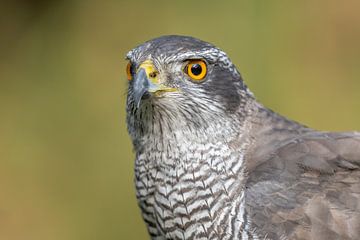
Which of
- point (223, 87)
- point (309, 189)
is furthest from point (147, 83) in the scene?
point (309, 189)

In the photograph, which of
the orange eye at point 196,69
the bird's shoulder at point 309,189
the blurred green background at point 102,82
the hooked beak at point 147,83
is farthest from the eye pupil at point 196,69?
the blurred green background at point 102,82

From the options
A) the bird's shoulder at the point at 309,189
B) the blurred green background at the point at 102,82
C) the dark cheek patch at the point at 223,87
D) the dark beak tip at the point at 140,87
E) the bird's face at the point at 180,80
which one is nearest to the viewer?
the bird's shoulder at the point at 309,189

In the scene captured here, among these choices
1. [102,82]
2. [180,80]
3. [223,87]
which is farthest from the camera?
[102,82]

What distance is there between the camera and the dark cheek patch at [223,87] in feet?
14.5

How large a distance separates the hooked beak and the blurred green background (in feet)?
10.8

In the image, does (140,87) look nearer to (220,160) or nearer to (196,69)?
Answer: (196,69)

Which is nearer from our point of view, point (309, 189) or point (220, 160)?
point (309, 189)

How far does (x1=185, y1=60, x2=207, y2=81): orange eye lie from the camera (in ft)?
14.3

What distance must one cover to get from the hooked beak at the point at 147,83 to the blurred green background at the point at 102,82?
3279 millimetres

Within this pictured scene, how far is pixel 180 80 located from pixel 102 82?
3656 mm

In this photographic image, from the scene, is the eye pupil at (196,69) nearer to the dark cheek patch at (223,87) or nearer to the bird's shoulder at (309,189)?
the dark cheek patch at (223,87)

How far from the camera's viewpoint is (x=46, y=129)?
8.07 meters

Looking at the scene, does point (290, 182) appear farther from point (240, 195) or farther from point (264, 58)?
point (264, 58)

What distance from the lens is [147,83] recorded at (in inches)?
166
